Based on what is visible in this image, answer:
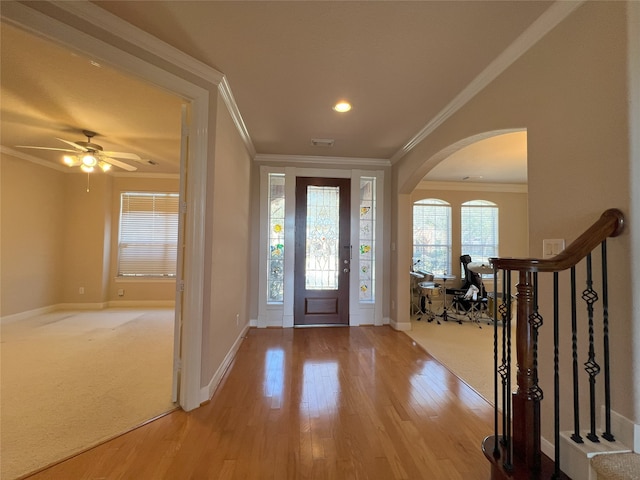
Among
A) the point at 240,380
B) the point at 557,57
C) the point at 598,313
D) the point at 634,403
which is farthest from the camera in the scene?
the point at 240,380

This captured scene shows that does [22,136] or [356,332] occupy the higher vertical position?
[22,136]

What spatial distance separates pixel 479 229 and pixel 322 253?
160 inches

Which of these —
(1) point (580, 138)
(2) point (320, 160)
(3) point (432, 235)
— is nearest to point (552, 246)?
(1) point (580, 138)

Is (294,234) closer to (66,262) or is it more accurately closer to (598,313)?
(598,313)

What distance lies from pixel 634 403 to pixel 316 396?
1897 millimetres

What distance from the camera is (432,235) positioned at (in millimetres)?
6289

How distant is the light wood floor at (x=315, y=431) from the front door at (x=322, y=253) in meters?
1.45

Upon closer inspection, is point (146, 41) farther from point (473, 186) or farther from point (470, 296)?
point (473, 186)

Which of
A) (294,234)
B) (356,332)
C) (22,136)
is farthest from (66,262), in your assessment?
(356,332)

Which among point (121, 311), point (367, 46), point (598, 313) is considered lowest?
point (121, 311)

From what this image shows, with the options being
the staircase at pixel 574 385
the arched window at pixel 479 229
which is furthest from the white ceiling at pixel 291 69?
the arched window at pixel 479 229

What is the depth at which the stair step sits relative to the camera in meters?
1.04

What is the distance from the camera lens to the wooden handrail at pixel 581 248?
1.20 meters

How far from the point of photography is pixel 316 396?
2.35m
